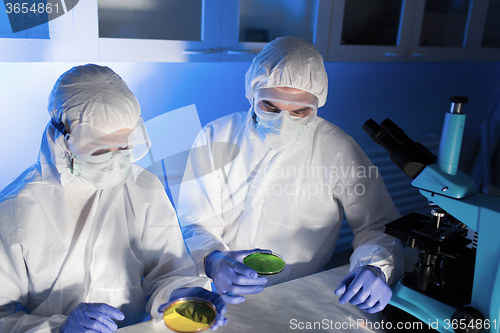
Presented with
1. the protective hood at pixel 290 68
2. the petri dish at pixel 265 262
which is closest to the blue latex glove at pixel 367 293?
the petri dish at pixel 265 262

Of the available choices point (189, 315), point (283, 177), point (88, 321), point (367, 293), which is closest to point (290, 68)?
point (283, 177)

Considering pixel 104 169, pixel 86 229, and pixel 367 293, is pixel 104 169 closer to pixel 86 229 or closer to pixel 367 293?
pixel 86 229

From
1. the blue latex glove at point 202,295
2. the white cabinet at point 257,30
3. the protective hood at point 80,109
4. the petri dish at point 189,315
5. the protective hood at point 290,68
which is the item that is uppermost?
the white cabinet at point 257,30

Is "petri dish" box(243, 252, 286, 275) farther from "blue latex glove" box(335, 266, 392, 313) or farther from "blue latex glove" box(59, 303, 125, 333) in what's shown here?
"blue latex glove" box(59, 303, 125, 333)

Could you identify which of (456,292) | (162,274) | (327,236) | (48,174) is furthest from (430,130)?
(48,174)

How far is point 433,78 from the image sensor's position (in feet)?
10.8

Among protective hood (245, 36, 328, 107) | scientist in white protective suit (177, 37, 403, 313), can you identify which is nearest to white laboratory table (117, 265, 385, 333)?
scientist in white protective suit (177, 37, 403, 313)

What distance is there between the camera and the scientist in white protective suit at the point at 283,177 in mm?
1531

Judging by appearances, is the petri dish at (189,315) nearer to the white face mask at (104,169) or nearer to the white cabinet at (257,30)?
the white face mask at (104,169)

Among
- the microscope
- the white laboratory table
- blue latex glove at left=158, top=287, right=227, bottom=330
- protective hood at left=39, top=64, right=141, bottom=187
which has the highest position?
protective hood at left=39, top=64, right=141, bottom=187

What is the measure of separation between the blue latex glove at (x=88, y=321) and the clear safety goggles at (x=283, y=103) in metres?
0.88

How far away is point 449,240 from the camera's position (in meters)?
1.10

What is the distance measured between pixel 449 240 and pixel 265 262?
55 cm

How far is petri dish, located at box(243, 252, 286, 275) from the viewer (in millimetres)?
1222
